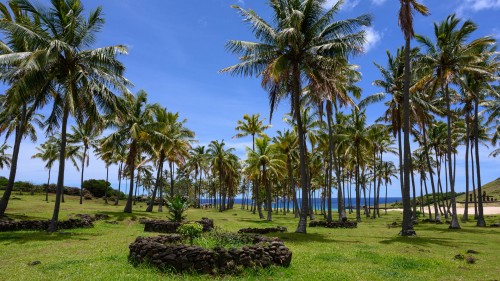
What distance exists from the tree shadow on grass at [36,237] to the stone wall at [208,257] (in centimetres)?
758

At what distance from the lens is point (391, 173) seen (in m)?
71.4

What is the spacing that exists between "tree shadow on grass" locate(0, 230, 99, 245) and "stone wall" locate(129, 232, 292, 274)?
7578mm

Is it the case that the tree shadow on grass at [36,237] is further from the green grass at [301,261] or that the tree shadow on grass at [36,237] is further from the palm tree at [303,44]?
the palm tree at [303,44]

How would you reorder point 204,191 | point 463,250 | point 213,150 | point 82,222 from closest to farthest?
point 463,250, point 82,222, point 213,150, point 204,191

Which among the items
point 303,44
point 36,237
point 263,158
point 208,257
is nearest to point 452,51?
point 303,44

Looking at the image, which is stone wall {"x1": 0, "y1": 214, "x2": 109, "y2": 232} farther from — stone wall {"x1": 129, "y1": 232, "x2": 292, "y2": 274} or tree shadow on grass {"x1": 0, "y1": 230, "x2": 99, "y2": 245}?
stone wall {"x1": 129, "y1": 232, "x2": 292, "y2": 274}

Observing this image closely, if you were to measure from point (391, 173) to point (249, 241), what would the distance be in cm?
6471

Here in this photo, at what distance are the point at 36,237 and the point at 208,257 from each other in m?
11.3

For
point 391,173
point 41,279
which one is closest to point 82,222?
point 41,279

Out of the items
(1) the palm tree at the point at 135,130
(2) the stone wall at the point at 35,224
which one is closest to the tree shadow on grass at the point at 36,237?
(2) the stone wall at the point at 35,224

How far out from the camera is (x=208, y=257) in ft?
33.4

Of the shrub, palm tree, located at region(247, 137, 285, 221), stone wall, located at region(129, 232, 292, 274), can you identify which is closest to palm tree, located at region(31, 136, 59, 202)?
the shrub

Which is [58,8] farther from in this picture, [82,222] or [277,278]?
[277,278]

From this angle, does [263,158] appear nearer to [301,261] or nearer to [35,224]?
[35,224]
